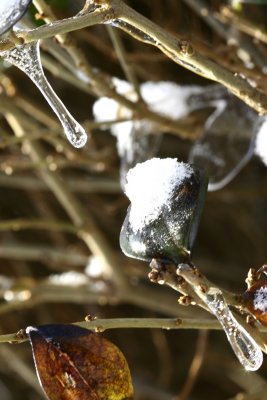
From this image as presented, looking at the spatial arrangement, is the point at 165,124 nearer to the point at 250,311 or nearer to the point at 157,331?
the point at 250,311

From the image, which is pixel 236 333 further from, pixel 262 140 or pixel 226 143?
pixel 226 143

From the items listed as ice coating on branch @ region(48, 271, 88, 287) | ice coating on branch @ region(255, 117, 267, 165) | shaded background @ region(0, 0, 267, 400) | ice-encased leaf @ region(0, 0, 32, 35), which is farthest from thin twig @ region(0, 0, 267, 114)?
ice coating on branch @ region(48, 271, 88, 287)

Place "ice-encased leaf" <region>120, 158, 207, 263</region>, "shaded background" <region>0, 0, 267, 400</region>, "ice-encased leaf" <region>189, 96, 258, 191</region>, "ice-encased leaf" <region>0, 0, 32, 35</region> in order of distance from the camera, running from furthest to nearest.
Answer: "shaded background" <region>0, 0, 267, 400</region>, "ice-encased leaf" <region>189, 96, 258, 191</region>, "ice-encased leaf" <region>120, 158, 207, 263</region>, "ice-encased leaf" <region>0, 0, 32, 35</region>

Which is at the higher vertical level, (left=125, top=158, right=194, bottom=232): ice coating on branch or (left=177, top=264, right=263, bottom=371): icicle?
(left=125, top=158, right=194, bottom=232): ice coating on branch

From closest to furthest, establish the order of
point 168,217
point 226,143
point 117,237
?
1. point 168,217
2. point 226,143
3. point 117,237

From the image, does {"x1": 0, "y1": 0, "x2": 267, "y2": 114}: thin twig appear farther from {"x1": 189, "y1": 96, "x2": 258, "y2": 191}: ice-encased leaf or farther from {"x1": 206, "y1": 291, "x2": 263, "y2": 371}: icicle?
{"x1": 189, "y1": 96, "x2": 258, "y2": 191}: ice-encased leaf

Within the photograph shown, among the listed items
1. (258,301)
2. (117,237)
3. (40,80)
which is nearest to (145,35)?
(40,80)
